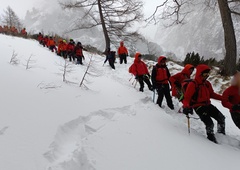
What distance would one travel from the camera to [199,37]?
124 m

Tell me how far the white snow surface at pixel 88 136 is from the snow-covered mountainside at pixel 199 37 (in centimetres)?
8158

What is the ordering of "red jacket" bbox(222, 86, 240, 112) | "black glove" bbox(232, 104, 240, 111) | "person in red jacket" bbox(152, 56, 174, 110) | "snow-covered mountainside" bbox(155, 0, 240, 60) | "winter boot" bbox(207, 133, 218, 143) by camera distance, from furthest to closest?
"snow-covered mountainside" bbox(155, 0, 240, 60) < "person in red jacket" bbox(152, 56, 174, 110) < "winter boot" bbox(207, 133, 218, 143) < "red jacket" bbox(222, 86, 240, 112) < "black glove" bbox(232, 104, 240, 111)

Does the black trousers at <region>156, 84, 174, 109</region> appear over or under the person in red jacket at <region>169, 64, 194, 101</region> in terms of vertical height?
under

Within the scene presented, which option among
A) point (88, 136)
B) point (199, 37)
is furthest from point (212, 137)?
point (199, 37)

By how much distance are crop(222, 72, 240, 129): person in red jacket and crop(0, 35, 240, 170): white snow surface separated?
0.62m

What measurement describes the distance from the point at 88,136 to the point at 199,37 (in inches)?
5221

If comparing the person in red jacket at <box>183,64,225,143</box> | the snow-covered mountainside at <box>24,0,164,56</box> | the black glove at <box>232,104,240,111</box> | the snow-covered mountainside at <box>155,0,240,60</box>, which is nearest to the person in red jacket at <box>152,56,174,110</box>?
the person in red jacket at <box>183,64,225,143</box>

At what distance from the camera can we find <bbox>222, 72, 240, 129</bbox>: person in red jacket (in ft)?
13.6

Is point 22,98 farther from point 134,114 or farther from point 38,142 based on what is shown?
point 134,114

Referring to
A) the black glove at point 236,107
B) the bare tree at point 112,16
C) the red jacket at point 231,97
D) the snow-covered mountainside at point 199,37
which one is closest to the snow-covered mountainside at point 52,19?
the snow-covered mountainside at point 199,37

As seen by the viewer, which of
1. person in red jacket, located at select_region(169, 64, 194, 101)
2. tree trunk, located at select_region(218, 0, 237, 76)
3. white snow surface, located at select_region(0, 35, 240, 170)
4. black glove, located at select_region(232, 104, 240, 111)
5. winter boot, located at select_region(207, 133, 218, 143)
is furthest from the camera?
tree trunk, located at select_region(218, 0, 237, 76)

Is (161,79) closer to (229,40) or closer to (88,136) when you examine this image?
(88,136)

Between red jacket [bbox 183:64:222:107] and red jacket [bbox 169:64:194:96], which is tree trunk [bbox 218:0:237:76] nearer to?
red jacket [bbox 169:64:194:96]

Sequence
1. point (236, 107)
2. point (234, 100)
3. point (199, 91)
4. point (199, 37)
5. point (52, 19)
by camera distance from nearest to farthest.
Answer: point (236, 107)
point (234, 100)
point (199, 91)
point (199, 37)
point (52, 19)
